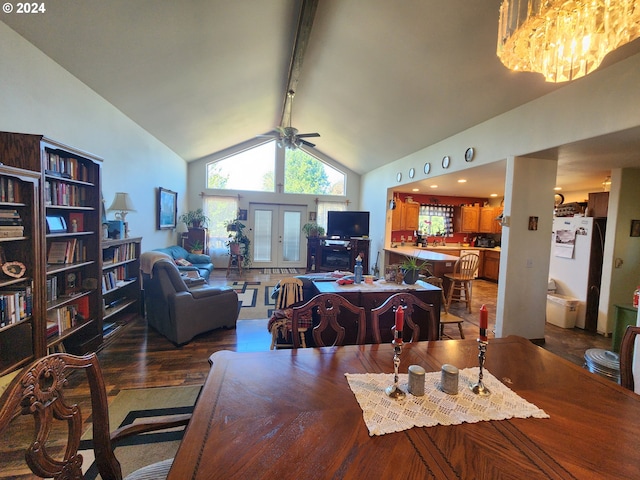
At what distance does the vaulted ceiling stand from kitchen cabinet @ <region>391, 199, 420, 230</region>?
2.25m

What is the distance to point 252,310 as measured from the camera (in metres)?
4.42

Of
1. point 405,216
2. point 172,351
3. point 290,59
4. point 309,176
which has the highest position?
point 290,59

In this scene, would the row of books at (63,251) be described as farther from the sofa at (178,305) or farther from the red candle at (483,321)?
the red candle at (483,321)

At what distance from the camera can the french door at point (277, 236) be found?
8.09 meters

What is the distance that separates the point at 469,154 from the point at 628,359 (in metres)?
3.20

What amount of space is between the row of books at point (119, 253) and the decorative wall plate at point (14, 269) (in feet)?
3.95

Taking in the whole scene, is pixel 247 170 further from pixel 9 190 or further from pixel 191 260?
pixel 9 190

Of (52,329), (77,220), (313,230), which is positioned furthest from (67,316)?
(313,230)

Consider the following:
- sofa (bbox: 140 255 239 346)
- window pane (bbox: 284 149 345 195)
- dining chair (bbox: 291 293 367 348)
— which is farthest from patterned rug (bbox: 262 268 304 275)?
dining chair (bbox: 291 293 367 348)

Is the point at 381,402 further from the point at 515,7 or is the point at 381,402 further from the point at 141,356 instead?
the point at 141,356

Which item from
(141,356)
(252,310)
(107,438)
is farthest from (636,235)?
(141,356)

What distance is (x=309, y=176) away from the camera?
8.30m

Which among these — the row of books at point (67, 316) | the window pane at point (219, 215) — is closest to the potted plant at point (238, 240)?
the window pane at point (219, 215)

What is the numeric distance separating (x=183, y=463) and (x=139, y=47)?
349 cm
